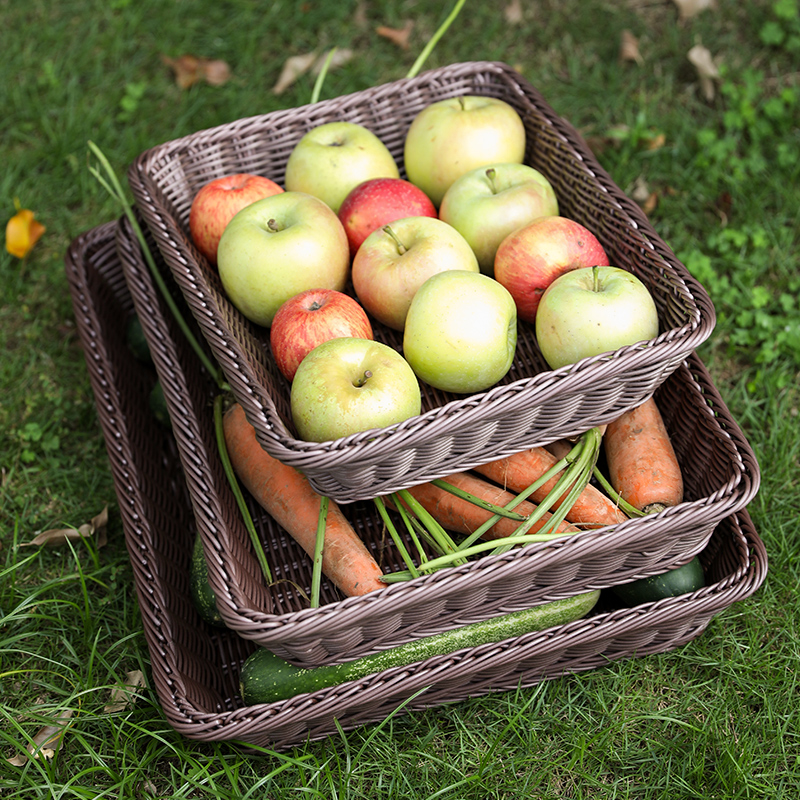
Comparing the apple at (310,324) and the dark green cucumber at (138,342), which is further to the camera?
the dark green cucumber at (138,342)

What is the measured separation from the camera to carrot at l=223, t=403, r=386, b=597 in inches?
69.2

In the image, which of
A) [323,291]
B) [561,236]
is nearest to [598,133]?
[561,236]

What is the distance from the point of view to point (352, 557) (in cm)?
177

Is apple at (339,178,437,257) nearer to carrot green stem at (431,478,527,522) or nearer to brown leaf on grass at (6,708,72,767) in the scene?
carrot green stem at (431,478,527,522)

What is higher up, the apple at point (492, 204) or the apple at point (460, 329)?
the apple at point (492, 204)

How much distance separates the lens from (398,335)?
205cm

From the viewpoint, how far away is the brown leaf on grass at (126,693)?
1.81m

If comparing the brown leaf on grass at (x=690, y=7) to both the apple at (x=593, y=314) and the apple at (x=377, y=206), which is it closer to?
the apple at (x=377, y=206)

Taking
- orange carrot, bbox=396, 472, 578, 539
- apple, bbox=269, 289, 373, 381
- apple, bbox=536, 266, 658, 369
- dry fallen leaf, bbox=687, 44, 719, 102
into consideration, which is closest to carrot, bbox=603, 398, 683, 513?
orange carrot, bbox=396, 472, 578, 539

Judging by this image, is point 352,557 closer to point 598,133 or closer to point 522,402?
point 522,402

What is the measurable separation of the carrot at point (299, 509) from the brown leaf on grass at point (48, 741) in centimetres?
63

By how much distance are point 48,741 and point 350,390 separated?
104cm

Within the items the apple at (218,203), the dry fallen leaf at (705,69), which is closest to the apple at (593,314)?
the apple at (218,203)

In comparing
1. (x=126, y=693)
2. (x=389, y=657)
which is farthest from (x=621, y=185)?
(x=126, y=693)
